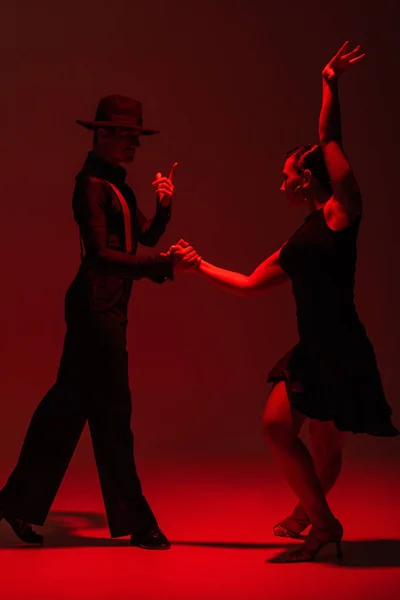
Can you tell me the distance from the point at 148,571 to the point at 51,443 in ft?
2.20

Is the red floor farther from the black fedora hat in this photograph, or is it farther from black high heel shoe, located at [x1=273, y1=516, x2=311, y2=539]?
the black fedora hat

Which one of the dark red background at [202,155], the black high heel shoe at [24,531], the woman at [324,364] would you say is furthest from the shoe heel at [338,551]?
the dark red background at [202,155]

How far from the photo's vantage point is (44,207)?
7.32 metres

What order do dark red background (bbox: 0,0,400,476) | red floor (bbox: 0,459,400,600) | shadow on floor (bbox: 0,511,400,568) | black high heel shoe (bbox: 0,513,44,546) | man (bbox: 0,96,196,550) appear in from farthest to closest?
dark red background (bbox: 0,0,400,476) < black high heel shoe (bbox: 0,513,44,546) < man (bbox: 0,96,196,550) < shadow on floor (bbox: 0,511,400,568) < red floor (bbox: 0,459,400,600)

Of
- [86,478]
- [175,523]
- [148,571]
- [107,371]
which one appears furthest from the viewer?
[86,478]

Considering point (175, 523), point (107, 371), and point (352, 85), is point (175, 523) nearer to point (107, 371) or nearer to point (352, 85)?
point (107, 371)

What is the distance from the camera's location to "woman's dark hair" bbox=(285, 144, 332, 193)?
14.7ft

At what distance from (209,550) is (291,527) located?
0.37m

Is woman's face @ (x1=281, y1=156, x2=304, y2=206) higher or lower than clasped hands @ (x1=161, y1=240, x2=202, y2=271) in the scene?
higher

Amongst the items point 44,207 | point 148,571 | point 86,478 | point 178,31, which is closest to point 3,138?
point 44,207

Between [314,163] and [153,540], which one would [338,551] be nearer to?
[153,540]

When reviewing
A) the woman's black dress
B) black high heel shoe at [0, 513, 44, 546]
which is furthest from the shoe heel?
black high heel shoe at [0, 513, 44, 546]

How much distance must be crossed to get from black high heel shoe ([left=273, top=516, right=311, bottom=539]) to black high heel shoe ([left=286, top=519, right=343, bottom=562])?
1.19 feet

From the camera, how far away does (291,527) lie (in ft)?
15.7
